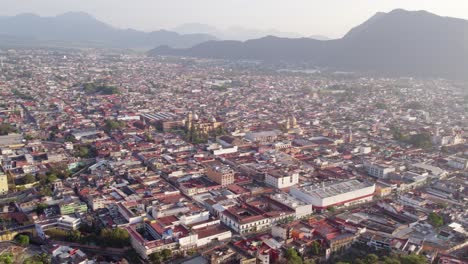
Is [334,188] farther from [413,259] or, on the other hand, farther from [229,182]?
[413,259]

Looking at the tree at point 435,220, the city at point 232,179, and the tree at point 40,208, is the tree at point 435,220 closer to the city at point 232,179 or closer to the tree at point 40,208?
the city at point 232,179

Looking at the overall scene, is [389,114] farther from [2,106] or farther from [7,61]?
[7,61]

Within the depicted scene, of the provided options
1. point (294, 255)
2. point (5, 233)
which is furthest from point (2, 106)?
point (294, 255)

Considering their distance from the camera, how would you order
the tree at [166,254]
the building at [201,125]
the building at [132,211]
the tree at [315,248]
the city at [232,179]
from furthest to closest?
the building at [201,125] → the building at [132,211] → the city at [232,179] → the tree at [315,248] → the tree at [166,254]

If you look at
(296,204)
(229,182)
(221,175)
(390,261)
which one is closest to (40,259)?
(221,175)

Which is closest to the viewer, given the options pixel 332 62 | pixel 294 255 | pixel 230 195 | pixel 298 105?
pixel 294 255

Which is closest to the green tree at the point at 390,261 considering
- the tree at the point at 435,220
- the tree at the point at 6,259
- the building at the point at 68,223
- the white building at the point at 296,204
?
the tree at the point at 435,220
